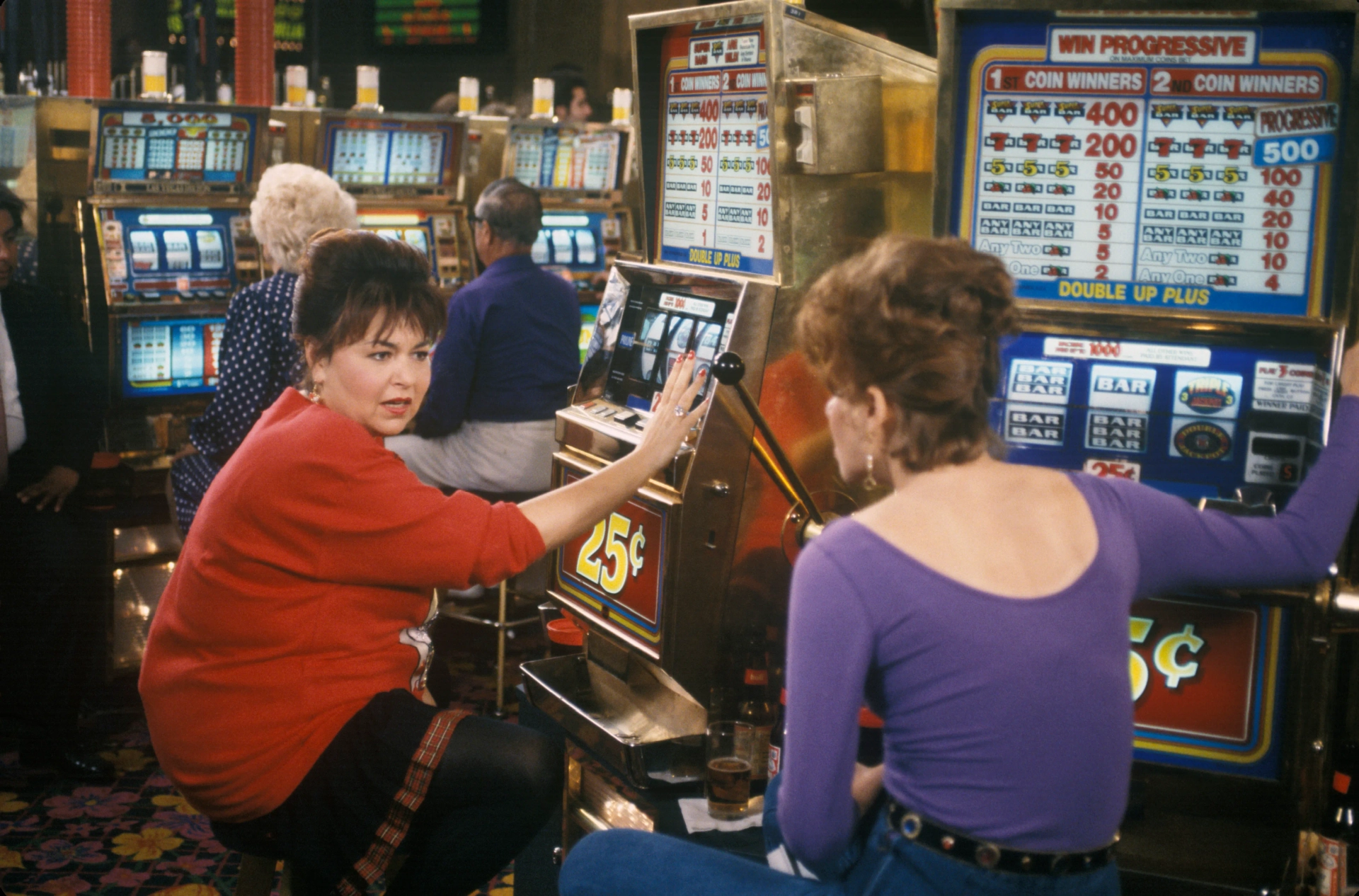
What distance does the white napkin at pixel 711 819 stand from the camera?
233 cm

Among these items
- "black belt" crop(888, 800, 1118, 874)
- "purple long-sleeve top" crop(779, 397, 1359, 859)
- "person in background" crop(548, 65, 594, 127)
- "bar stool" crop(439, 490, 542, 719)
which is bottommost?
"bar stool" crop(439, 490, 542, 719)

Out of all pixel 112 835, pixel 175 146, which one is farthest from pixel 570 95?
pixel 112 835

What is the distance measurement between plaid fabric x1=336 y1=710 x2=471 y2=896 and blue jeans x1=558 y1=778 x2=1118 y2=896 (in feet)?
1.42

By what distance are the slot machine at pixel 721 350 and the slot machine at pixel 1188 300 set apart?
37cm

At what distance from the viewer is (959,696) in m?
1.35

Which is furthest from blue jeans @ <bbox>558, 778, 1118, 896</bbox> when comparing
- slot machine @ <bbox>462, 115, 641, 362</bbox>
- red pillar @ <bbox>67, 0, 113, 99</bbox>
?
slot machine @ <bbox>462, 115, 641, 362</bbox>

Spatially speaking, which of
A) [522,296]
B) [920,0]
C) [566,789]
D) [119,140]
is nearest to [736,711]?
[566,789]

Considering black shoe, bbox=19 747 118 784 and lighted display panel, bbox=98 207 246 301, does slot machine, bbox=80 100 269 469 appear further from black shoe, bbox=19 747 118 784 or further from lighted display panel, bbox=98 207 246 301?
black shoe, bbox=19 747 118 784

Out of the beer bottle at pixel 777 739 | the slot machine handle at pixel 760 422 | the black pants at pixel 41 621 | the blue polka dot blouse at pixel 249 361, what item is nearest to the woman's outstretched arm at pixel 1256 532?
the slot machine handle at pixel 760 422

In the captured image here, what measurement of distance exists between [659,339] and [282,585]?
43.1 inches

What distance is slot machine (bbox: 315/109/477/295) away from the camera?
5695mm

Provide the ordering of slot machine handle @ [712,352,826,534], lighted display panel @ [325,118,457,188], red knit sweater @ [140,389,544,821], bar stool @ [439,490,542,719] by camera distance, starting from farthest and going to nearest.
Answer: lighted display panel @ [325,118,457,188]
bar stool @ [439,490,542,719]
slot machine handle @ [712,352,826,534]
red knit sweater @ [140,389,544,821]

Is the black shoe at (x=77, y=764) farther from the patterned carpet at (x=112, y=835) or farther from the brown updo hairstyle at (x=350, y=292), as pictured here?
the brown updo hairstyle at (x=350, y=292)

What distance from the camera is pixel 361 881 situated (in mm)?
2066
